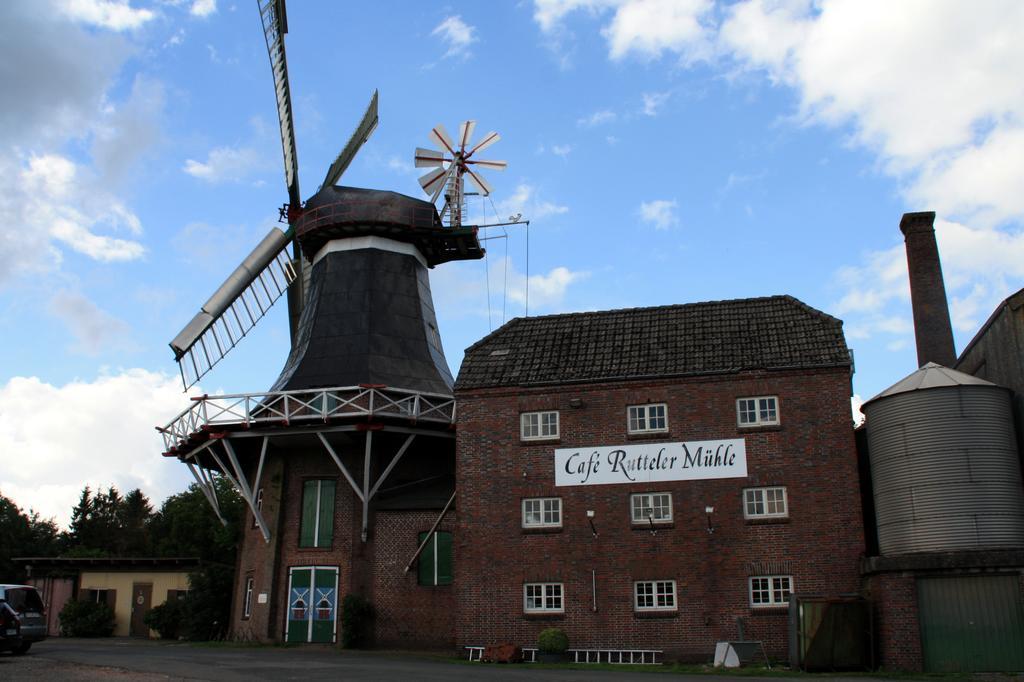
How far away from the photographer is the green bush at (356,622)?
25.8m

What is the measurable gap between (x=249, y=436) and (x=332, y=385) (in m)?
3.19

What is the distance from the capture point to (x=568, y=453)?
79.9 ft

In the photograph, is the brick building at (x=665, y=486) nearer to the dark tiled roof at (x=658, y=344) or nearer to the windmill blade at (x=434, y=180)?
the dark tiled roof at (x=658, y=344)

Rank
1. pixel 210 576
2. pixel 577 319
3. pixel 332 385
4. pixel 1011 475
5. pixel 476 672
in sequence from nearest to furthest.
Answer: pixel 476 672
pixel 1011 475
pixel 577 319
pixel 332 385
pixel 210 576

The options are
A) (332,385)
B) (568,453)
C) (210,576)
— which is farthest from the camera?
(210,576)

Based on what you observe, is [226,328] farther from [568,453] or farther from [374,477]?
[568,453]

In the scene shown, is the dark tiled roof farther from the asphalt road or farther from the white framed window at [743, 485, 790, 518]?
the asphalt road

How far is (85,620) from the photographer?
113ft

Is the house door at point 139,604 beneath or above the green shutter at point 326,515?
beneath

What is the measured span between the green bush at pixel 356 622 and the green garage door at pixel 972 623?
14745 millimetres

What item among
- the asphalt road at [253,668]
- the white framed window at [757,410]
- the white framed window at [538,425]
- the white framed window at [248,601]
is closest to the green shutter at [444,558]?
the asphalt road at [253,668]

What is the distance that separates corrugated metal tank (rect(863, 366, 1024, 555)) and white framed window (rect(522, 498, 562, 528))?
786 cm

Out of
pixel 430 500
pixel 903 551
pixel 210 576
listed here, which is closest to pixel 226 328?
pixel 210 576

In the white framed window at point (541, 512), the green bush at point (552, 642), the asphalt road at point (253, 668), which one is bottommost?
the asphalt road at point (253, 668)
